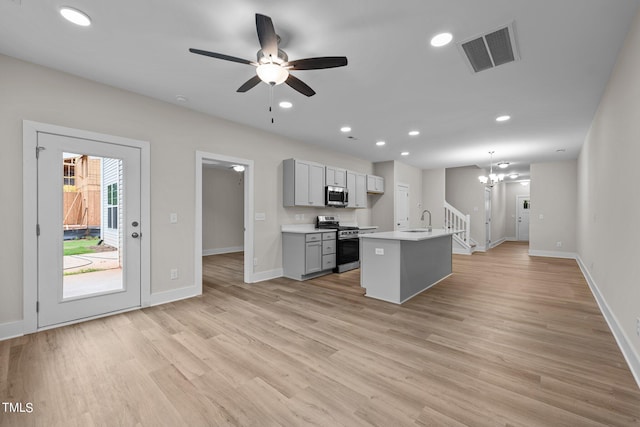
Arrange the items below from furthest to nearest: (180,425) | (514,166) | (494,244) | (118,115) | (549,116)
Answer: (494,244) → (514,166) → (549,116) → (118,115) → (180,425)

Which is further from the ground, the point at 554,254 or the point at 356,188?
the point at 356,188

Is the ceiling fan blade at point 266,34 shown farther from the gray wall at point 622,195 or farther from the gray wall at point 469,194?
the gray wall at point 469,194

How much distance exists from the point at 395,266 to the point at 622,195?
228 cm

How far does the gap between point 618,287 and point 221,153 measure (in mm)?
4990

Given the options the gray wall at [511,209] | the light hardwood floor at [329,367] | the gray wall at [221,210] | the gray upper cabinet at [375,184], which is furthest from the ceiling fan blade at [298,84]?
the gray wall at [511,209]

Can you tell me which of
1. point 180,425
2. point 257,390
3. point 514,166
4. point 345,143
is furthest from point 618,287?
point 514,166

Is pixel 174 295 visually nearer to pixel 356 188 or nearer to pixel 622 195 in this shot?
pixel 356 188

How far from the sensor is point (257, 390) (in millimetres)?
1924

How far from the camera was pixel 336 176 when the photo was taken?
6281 mm

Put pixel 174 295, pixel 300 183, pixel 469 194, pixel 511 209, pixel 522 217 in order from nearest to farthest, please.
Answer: pixel 174 295
pixel 300 183
pixel 469 194
pixel 522 217
pixel 511 209

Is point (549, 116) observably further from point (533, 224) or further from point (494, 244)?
point (494, 244)

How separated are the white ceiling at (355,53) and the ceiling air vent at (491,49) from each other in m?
0.07

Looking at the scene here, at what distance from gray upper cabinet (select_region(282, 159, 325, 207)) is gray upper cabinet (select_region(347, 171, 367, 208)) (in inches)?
47.0

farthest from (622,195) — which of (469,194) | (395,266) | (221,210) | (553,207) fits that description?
(221,210)
